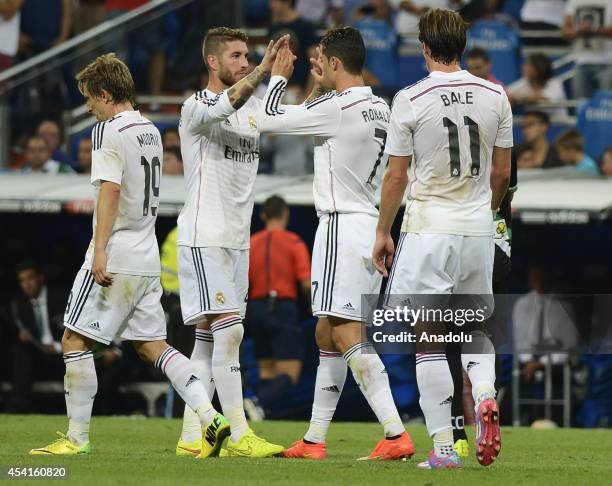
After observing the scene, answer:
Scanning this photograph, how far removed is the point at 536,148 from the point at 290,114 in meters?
7.40

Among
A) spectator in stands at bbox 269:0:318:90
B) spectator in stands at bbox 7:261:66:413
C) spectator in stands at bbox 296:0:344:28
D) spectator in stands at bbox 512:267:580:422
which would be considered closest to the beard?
spectator in stands at bbox 512:267:580:422

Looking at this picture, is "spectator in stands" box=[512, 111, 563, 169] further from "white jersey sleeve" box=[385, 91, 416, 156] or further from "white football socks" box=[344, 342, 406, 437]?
"white jersey sleeve" box=[385, 91, 416, 156]

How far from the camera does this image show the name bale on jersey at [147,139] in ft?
26.4

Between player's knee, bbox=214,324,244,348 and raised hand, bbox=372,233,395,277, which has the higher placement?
raised hand, bbox=372,233,395,277

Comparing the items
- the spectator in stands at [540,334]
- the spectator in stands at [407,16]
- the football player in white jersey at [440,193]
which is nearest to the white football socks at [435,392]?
the football player in white jersey at [440,193]

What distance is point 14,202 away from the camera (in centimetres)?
1382

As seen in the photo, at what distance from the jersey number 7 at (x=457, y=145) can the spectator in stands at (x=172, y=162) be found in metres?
7.52

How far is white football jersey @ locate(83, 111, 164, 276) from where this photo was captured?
792 cm

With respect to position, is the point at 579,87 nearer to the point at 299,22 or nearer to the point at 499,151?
the point at 299,22

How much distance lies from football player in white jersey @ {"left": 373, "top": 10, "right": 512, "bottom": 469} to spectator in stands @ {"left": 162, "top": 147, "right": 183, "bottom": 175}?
24.4 ft

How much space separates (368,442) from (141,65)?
766 centimetres

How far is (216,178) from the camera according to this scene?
8.34 m

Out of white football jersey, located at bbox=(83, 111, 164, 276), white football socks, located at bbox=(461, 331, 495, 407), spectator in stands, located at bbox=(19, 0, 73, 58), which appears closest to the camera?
white football socks, located at bbox=(461, 331, 495, 407)

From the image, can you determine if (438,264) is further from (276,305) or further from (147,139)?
(276,305)
